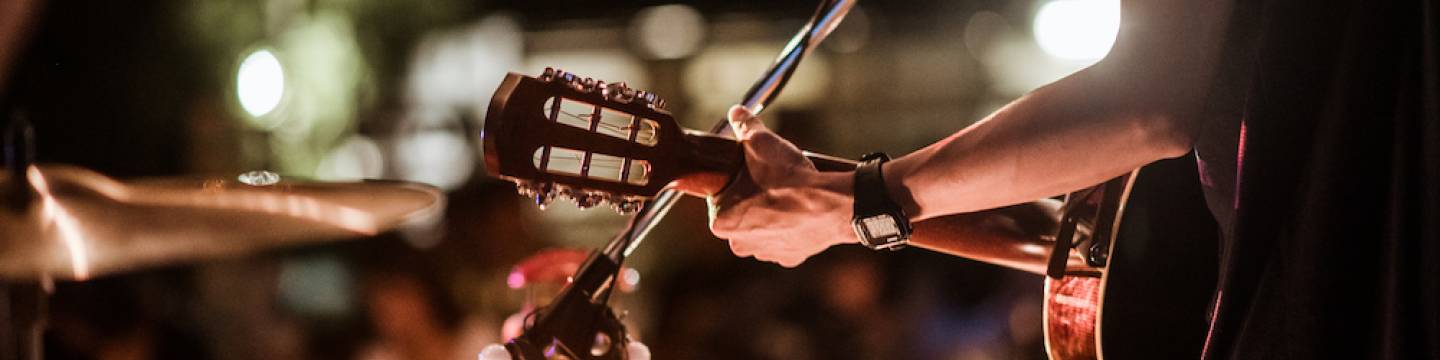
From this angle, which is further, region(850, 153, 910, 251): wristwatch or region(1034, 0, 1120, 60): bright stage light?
region(1034, 0, 1120, 60): bright stage light

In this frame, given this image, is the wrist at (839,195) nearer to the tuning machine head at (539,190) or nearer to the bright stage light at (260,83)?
the tuning machine head at (539,190)

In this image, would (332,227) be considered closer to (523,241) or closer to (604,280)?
(604,280)

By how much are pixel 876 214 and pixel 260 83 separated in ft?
27.9

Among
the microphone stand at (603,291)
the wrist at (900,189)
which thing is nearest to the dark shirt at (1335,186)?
the wrist at (900,189)

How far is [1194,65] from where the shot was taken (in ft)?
3.67

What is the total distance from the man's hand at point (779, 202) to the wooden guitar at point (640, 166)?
0.09 feet

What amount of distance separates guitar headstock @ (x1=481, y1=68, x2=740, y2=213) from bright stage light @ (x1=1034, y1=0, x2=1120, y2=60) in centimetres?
603

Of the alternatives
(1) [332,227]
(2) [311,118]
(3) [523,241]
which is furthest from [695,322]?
(2) [311,118]

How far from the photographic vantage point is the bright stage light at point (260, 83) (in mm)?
8734

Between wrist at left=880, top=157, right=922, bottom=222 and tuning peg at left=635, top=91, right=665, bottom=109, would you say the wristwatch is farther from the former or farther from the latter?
tuning peg at left=635, top=91, right=665, bottom=109

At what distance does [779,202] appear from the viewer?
149cm

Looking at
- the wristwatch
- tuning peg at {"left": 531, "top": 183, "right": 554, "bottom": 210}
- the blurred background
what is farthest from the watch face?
the blurred background

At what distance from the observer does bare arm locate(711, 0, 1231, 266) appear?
3.70 ft

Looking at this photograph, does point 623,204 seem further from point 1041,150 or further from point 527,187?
point 1041,150
